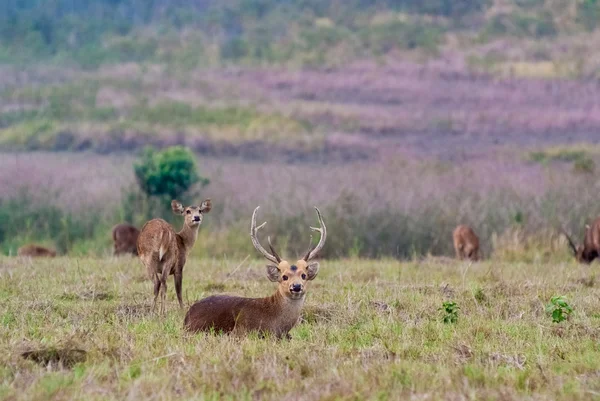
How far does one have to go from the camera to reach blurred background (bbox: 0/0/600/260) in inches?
Answer: 777

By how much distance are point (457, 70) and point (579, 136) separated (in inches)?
230

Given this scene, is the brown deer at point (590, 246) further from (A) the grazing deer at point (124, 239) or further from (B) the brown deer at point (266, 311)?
(B) the brown deer at point (266, 311)

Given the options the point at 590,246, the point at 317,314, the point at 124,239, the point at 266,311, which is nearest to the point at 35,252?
the point at 124,239

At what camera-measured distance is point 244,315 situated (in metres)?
9.70

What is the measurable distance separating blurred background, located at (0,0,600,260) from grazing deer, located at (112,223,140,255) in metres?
0.37

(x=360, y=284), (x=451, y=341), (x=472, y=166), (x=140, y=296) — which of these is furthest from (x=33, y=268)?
(x=472, y=166)

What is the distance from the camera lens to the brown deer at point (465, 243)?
17.5m

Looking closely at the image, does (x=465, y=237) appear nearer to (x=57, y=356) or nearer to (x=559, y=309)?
(x=559, y=309)

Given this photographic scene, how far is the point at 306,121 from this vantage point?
103 ft

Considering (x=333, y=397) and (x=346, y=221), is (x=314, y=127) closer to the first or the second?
(x=346, y=221)

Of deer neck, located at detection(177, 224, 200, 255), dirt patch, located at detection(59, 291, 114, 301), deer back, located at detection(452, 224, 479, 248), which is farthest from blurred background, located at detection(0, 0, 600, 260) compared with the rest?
dirt patch, located at detection(59, 291, 114, 301)

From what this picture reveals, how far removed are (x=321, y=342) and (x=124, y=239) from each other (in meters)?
9.03

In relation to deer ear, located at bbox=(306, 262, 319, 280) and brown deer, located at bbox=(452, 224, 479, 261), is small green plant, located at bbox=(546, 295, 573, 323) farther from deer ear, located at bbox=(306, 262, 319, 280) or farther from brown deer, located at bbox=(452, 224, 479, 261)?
brown deer, located at bbox=(452, 224, 479, 261)

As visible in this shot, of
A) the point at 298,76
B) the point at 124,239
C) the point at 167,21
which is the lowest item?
the point at 124,239
